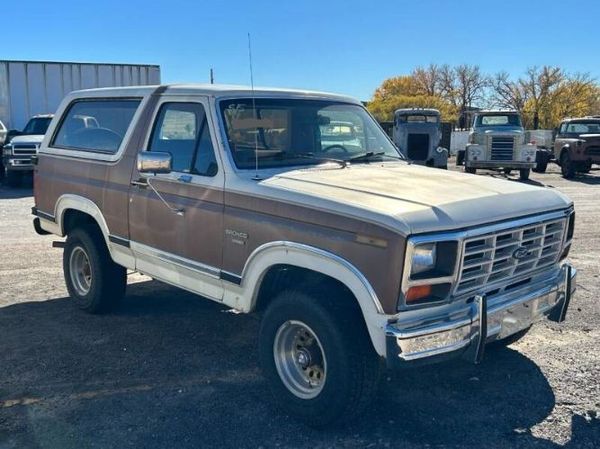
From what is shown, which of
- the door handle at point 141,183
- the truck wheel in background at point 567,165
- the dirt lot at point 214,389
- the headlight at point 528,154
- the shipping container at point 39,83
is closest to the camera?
the dirt lot at point 214,389

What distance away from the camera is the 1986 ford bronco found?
10.4 feet

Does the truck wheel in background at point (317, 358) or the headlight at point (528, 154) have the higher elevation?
the headlight at point (528, 154)

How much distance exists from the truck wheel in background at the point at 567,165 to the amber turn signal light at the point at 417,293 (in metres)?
20.1

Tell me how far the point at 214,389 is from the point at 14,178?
1437 centimetres

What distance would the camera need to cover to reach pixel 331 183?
3.81 m

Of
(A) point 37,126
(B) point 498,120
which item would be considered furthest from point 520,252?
(B) point 498,120

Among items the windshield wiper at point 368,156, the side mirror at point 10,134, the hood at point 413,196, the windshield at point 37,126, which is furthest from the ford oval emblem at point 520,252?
the side mirror at point 10,134

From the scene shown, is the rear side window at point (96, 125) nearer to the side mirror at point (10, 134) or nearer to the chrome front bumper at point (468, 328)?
the chrome front bumper at point (468, 328)

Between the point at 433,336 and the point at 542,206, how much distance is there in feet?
4.25

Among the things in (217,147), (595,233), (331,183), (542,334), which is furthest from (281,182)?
(595,233)

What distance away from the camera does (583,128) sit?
22.2 meters

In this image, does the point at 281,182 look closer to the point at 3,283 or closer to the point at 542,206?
the point at 542,206

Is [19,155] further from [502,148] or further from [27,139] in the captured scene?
[502,148]

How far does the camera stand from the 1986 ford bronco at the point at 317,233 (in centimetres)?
316
